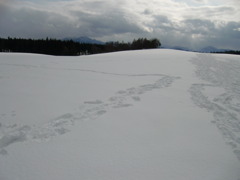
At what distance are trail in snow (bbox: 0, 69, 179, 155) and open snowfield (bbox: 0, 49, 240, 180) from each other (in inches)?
0.5

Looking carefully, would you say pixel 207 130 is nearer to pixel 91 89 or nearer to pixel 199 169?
pixel 199 169

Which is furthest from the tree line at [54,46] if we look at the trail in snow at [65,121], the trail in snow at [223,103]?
the trail in snow at [65,121]

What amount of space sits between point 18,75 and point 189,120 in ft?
18.6

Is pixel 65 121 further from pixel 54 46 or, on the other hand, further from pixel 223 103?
pixel 54 46

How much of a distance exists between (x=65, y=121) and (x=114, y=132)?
38.8 inches

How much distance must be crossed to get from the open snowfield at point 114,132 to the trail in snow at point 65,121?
1 cm

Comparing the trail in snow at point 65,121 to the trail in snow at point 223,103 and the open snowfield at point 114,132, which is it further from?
the trail in snow at point 223,103

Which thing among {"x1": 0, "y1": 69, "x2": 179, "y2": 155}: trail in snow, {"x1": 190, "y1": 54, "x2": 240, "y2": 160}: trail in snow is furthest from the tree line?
{"x1": 0, "y1": 69, "x2": 179, "y2": 155}: trail in snow

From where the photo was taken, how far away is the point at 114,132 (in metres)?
2.73

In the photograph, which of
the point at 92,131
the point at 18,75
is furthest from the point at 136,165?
the point at 18,75

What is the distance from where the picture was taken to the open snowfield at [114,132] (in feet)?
6.45

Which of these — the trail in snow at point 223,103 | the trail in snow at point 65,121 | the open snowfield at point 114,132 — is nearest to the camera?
the open snowfield at point 114,132

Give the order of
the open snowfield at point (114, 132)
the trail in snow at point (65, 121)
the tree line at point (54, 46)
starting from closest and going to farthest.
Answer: the open snowfield at point (114, 132) → the trail in snow at point (65, 121) → the tree line at point (54, 46)

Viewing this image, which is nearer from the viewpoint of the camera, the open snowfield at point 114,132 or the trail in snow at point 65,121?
the open snowfield at point 114,132
